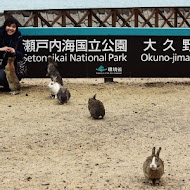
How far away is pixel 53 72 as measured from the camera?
11.5 meters

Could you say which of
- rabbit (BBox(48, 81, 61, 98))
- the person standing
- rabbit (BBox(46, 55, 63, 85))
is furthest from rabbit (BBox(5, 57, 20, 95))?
rabbit (BBox(48, 81, 61, 98))

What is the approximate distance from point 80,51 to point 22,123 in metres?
3.98

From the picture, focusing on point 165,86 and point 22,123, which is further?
point 165,86

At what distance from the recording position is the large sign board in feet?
40.7

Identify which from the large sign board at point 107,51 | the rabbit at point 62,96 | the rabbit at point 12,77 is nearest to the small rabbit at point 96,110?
the rabbit at point 62,96

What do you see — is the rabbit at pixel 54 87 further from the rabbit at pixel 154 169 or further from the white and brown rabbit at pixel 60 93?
the rabbit at pixel 154 169

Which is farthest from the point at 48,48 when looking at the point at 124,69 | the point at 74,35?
the point at 124,69

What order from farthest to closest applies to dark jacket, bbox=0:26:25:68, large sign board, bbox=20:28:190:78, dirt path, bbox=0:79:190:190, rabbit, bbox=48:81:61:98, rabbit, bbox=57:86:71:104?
1. large sign board, bbox=20:28:190:78
2. dark jacket, bbox=0:26:25:68
3. rabbit, bbox=48:81:61:98
4. rabbit, bbox=57:86:71:104
5. dirt path, bbox=0:79:190:190

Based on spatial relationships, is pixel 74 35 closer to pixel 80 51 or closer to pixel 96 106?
pixel 80 51

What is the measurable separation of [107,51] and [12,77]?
7.31 feet

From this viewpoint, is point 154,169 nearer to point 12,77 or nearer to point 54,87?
point 54,87

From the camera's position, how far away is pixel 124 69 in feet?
41.2

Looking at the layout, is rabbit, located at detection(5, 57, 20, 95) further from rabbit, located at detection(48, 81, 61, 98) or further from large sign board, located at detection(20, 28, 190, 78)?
large sign board, located at detection(20, 28, 190, 78)

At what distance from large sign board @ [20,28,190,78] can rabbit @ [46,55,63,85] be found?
0.40 metres
